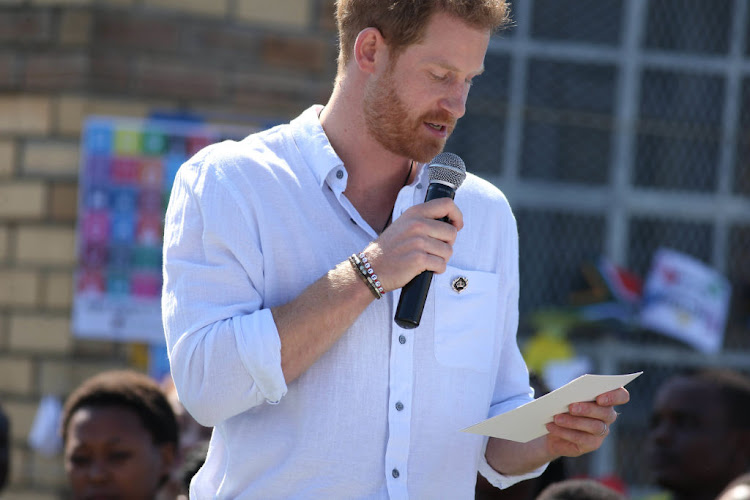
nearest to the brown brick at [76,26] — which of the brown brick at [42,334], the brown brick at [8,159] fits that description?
the brown brick at [8,159]

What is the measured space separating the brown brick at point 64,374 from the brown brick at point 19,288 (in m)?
0.35

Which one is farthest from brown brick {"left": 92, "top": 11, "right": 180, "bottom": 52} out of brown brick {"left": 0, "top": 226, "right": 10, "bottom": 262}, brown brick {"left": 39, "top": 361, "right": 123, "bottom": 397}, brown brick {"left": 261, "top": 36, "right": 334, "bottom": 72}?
brown brick {"left": 39, "top": 361, "right": 123, "bottom": 397}

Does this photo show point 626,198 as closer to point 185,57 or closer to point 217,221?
point 185,57

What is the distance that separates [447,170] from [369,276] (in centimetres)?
37

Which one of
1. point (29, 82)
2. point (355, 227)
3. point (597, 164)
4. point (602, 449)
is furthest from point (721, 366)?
point (355, 227)

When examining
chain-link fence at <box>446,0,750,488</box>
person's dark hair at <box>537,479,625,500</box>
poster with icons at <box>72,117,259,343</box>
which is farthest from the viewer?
chain-link fence at <box>446,0,750,488</box>

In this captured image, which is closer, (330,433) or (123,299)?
(330,433)

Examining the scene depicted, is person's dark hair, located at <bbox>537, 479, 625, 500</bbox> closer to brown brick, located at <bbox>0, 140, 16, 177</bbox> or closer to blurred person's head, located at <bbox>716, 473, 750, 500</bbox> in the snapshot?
blurred person's head, located at <bbox>716, 473, 750, 500</bbox>

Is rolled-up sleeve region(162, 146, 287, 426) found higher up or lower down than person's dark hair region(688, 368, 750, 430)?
higher up

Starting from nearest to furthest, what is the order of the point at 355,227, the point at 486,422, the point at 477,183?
the point at 486,422 → the point at 355,227 → the point at 477,183

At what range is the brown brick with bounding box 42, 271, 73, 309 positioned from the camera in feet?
19.4

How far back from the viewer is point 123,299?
579 cm

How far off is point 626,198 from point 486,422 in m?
4.71

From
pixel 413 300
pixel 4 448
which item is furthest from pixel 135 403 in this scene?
pixel 413 300
